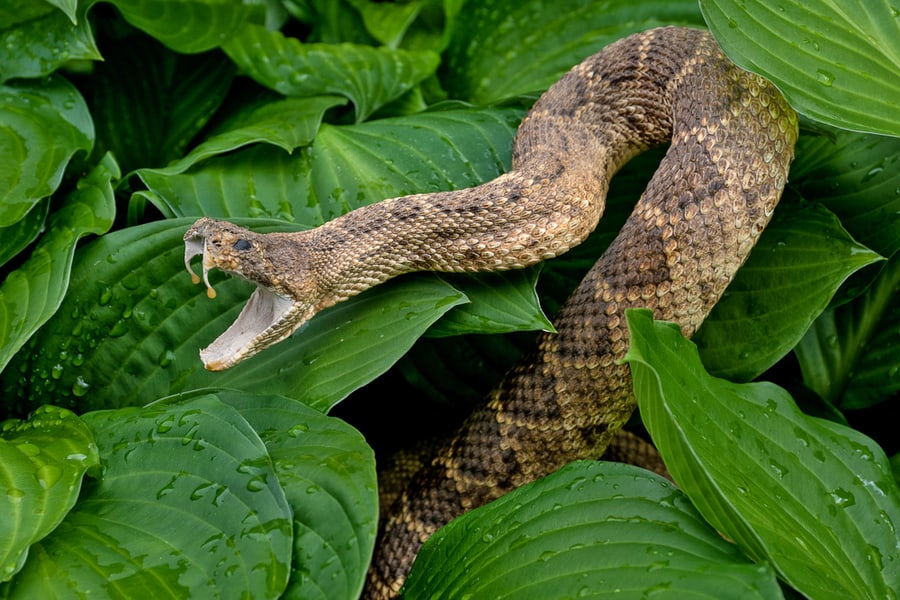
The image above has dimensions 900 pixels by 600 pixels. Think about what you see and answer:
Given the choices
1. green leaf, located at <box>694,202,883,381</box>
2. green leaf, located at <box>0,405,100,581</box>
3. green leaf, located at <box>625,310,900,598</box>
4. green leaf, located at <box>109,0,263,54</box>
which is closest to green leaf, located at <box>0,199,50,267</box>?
green leaf, located at <box>0,405,100,581</box>

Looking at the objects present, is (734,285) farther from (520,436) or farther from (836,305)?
(520,436)

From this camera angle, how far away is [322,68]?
2459 mm

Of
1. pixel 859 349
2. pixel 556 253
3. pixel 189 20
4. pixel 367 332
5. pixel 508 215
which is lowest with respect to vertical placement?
pixel 859 349

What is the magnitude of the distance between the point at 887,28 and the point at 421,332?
1.24 m

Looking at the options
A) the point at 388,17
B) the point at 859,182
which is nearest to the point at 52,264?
the point at 388,17

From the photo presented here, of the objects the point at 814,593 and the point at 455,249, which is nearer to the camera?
the point at 814,593

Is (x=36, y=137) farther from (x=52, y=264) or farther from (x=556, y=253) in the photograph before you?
(x=556, y=253)

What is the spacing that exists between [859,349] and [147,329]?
1.81 m

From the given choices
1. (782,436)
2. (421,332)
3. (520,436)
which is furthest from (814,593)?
(421,332)

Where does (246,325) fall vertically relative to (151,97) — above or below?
below

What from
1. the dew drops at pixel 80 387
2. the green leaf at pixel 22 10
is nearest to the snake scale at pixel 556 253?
the dew drops at pixel 80 387

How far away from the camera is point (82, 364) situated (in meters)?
1.93

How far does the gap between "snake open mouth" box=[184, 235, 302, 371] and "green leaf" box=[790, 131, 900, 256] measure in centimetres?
133

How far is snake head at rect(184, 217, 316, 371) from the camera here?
5.54 feet
